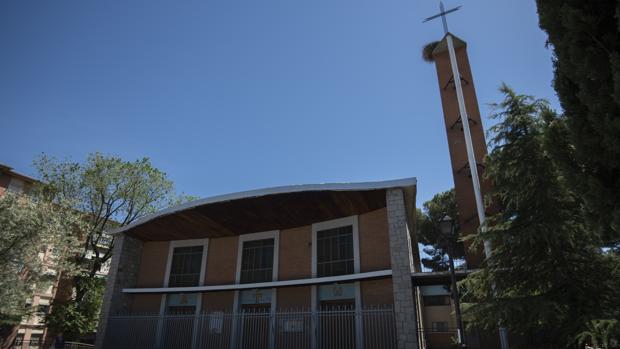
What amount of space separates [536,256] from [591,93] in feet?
16.6

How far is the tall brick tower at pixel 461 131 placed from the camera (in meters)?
17.6

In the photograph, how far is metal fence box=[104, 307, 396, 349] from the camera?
41.1ft

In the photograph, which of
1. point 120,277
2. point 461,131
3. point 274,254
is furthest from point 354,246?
point 120,277

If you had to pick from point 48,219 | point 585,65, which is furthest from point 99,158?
point 585,65

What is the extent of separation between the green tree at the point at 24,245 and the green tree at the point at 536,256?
17211mm

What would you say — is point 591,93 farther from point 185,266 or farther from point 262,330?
point 185,266

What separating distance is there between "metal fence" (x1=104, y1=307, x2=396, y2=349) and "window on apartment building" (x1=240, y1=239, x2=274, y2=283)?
1768mm

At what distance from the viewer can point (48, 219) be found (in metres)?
17.2

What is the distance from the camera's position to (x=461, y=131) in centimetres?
1986

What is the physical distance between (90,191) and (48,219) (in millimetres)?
6549

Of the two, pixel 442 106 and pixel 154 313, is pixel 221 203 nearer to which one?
pixel 154 313

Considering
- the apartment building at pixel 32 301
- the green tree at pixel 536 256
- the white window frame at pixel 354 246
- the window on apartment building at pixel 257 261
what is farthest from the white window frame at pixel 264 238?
the apartment building at pixel 32 301

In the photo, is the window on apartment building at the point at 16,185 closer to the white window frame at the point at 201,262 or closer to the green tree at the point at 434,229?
the white window frame at the point at 201,262

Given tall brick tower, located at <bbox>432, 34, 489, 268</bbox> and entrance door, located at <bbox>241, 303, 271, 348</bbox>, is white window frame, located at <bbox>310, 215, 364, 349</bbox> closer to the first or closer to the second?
entrance door, located at <bbox>241, 303, 271, 348</bbox>
